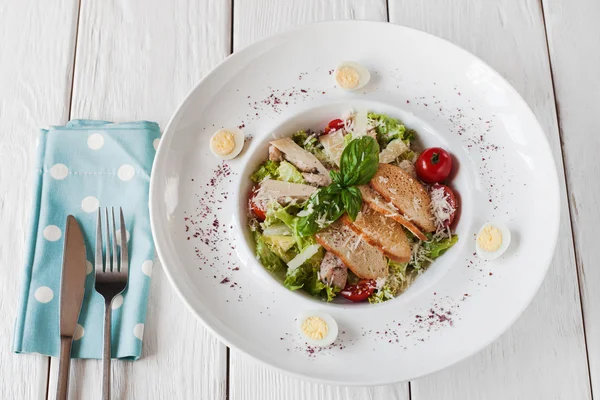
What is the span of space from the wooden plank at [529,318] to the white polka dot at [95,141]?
70.3 inches

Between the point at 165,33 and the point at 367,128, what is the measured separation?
4.49 feet

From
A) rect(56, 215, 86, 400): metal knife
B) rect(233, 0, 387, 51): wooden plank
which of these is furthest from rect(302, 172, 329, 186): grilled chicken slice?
rect(56, 215, 86, 400): metal knife

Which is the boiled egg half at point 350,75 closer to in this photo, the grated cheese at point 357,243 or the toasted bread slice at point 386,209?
the toasted bread slice at point 386,209

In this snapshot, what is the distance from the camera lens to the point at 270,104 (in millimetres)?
2820

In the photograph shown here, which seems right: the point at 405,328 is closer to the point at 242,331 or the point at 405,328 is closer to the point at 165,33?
the point at 242,331

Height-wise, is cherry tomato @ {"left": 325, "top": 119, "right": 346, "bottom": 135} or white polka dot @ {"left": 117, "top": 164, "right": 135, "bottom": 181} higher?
cherry tomato @ {"left": 325, "top": 119, "right": 346, "bottom": 135}

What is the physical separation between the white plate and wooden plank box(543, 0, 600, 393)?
1.99 feet

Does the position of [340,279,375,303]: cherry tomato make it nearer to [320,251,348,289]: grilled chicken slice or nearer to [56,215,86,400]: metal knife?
[320,251,348,289]: grilled chicken slice

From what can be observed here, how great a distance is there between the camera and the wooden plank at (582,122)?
9.56 ft

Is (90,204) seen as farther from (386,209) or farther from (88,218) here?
(386,209)

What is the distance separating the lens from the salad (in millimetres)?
2645

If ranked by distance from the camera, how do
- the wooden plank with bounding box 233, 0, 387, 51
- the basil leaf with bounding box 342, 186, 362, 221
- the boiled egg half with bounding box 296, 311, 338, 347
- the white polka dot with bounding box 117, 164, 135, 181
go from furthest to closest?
the wooden plank with bounding box 233, 0, 387, 51 < the white polka dot with bounding box 117, 164, 135, 181 < the basil leaf with bounding box 342, 186, 362, 221 < the boiled egg half with bounding box 296, 311, 338, 347

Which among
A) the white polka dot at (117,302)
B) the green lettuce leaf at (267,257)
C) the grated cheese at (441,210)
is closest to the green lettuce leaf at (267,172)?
Result: the green lettuce leaf at (267,257)

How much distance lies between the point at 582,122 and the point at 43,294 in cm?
294
